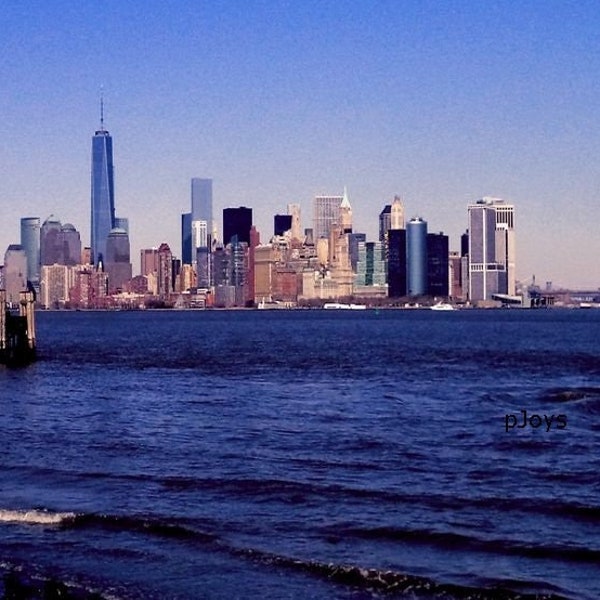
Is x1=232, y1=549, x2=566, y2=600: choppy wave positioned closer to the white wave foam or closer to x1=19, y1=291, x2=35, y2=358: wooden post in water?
the white wave foam

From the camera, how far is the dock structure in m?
76.3

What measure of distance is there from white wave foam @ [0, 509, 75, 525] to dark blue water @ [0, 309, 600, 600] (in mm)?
63

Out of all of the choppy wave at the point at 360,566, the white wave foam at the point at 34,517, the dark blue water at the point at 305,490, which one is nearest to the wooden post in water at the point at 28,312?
the dark blue water at the point at 305,490

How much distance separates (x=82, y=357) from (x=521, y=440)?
56958 millimetres

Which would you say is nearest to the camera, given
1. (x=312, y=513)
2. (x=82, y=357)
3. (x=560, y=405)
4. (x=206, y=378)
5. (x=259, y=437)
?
(x=312, y=513)

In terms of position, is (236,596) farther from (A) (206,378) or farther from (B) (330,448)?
(A) (206,378)

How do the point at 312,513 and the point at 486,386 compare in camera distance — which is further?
the point at 486,386

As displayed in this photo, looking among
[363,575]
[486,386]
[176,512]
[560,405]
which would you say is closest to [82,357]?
[486,386]

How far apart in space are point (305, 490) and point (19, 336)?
55.4 meters

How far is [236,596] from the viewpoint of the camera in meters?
18.4

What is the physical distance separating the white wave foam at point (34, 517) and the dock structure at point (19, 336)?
5238 cm

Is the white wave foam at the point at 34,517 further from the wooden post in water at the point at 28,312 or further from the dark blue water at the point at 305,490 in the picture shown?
the wooden post in water at the point at 28,312

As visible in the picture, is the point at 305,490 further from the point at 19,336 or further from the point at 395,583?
the point at 19,336

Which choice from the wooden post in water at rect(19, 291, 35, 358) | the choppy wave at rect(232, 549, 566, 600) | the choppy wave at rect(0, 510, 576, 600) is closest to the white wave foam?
the choppy wave at rect(0, 510, 576, 600)
